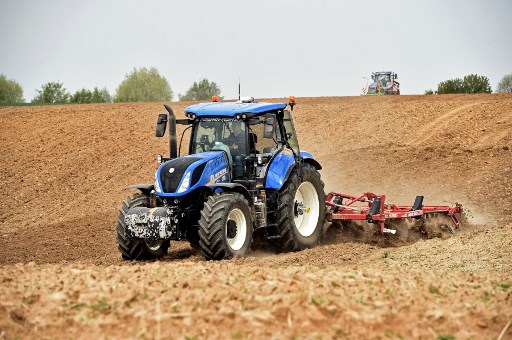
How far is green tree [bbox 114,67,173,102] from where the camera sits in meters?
61.7

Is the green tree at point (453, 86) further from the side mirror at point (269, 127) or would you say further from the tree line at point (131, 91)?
the side mirror at point (269, 127)

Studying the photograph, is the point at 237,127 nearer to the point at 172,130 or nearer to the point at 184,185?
the point at 172,130

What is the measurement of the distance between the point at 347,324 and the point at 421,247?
7.39m

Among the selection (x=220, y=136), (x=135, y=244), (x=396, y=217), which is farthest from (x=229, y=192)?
(x=396, y=217)

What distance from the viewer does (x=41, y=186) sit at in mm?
22984

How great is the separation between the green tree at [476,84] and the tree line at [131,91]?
51.1 ft

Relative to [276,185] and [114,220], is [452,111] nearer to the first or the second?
[114,220]

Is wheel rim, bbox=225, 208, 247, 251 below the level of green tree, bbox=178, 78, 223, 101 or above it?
below

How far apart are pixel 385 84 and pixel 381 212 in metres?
33.2

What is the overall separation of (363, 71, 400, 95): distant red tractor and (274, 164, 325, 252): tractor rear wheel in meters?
32.7

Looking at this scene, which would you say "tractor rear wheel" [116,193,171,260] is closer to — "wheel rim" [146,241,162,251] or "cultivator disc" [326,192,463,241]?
"wheel rim" [146,241,162,251]

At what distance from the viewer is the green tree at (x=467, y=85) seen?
159 ft

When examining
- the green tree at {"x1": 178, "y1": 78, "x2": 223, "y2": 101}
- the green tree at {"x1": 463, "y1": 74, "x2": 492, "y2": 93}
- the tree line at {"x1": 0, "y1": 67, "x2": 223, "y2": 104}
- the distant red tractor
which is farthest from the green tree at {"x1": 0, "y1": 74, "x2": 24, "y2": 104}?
the green tree at {"x1": 463, "y1": 74, "x2": 492, "y2": 93}

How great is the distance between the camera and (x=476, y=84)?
48.6 metres
